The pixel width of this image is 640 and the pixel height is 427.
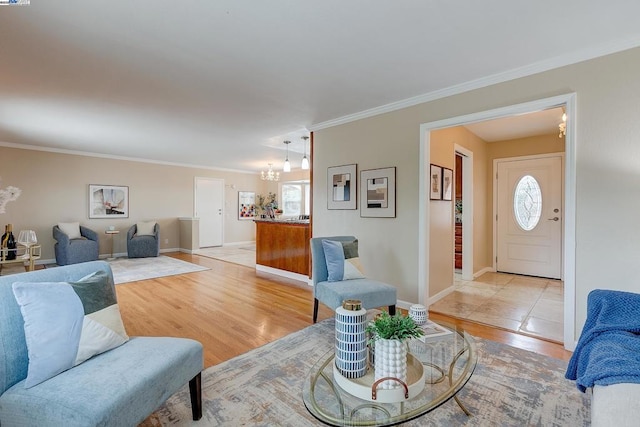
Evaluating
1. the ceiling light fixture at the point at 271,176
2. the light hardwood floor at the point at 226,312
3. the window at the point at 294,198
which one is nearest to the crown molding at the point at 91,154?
the window at the point at 294,198

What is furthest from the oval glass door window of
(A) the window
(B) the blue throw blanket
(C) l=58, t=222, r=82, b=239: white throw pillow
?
(C) l=58, t=222, r=82, b=239: white throw pillow

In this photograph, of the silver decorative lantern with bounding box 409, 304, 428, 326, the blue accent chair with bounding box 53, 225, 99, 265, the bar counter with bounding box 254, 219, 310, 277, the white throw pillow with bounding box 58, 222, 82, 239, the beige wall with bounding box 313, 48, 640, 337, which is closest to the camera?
the silver decorative lantern with bounding box 409, 304, 428, 326

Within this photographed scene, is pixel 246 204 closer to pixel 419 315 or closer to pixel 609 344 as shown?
pixel 419 315

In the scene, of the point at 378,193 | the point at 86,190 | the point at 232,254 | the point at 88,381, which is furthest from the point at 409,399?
the point at 86,190

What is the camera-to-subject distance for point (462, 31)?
209cm

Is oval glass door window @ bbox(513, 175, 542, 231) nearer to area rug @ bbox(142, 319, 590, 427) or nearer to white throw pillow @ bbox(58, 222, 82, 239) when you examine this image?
area rug @ bbox(142, 319, 590, 427)

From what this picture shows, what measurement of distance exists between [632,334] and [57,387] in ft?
8.21

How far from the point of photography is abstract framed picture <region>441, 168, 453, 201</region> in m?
3.93

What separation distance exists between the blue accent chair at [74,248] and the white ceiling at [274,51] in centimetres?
253

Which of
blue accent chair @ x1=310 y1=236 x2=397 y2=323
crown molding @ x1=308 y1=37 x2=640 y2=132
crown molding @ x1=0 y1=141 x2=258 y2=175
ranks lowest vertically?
blue accent chair @ x1=310 y1=236 x2=397 y2=323

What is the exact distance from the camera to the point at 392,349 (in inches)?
54.9

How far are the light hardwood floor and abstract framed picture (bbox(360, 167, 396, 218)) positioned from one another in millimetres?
1304

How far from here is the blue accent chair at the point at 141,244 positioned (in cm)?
665

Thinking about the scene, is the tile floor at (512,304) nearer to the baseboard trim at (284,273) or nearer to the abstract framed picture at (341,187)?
the abstract framed picture at (341,187)
